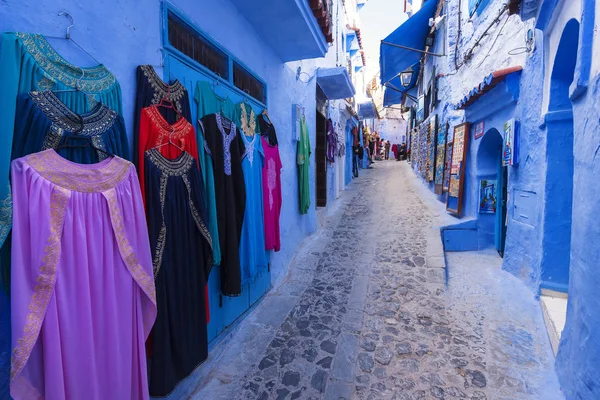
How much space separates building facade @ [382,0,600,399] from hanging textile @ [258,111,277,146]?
9.46 ft

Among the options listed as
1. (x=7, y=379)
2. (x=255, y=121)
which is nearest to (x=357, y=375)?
(x=7, y=379)

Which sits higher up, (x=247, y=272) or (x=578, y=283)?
(x=578, y=283)

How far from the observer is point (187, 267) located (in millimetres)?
2135

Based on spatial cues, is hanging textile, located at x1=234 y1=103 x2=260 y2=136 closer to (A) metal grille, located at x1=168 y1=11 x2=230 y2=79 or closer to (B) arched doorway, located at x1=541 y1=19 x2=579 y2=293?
(A) metal grille, located at x1=168 y1=11 x2=230 y2=79

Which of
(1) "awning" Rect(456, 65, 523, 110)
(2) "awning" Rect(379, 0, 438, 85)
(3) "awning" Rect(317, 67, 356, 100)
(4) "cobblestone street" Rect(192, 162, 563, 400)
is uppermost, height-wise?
(2) "awning" Rect(379, 0, 438, 85)

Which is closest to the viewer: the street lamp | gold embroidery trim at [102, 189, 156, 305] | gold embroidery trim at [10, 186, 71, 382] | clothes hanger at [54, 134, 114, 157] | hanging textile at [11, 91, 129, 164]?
gold embroidery trim at [10, 186, 71, 382]

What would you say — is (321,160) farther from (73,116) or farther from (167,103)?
(73,116)

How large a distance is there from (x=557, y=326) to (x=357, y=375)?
2.02 m

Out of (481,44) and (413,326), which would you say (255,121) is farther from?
(481,44)

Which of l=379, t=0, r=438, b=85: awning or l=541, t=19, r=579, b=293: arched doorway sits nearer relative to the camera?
l=541, t=19, r=579, b=293: arched doorway

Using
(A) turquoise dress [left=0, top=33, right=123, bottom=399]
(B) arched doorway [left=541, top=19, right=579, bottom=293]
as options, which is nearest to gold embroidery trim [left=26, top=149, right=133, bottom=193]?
(A) turquoise dress [left=0, top=33, right=123, bottom=399]

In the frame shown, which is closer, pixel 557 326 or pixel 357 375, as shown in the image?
pixel 357 375

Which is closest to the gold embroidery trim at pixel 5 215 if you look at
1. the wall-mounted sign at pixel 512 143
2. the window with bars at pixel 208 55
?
the window with bars at pixel 208 55

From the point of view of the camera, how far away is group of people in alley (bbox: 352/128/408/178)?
15.9 meters
